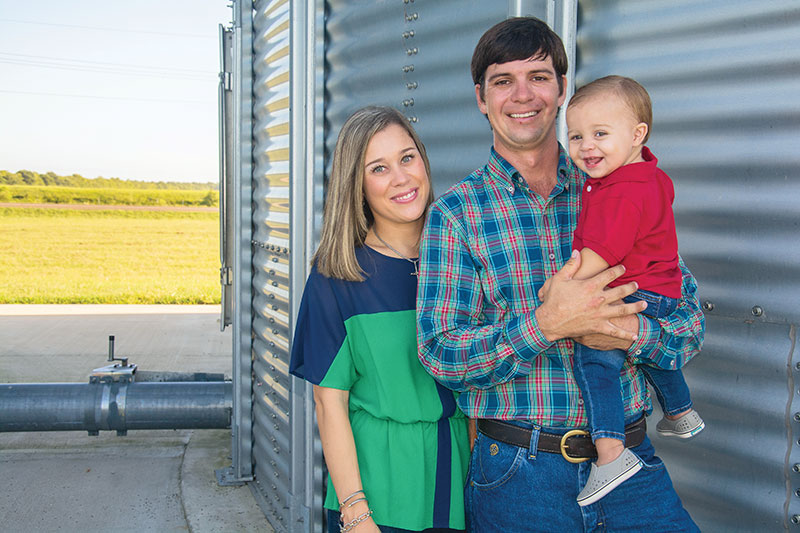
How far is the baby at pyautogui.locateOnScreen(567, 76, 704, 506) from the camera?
177 centimetres

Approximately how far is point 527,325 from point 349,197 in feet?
2.16

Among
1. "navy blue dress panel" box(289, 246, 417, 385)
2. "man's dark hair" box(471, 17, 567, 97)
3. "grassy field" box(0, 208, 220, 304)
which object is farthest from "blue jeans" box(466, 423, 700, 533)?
"grassy field" box(0, 208, 220, 304)

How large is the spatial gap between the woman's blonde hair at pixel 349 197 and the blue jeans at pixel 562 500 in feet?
2.11

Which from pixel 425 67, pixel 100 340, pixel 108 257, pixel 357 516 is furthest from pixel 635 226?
pixel 108 257

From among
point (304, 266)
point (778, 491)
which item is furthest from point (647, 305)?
point (304, 266)

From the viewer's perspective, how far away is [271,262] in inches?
179

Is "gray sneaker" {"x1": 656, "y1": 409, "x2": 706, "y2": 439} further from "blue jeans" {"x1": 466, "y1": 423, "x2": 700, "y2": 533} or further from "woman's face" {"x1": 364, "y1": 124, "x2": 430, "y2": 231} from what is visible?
"woman's face" {"x1": 364, "y1": 124, "x2": 430, "y2": 231}

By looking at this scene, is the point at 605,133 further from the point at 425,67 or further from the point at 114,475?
the point at 114,475

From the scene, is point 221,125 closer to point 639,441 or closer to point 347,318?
point 347,318

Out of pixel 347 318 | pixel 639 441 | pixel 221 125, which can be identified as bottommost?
pixel 639 441

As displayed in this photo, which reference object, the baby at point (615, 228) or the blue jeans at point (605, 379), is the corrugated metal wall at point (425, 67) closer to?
the baby at point (615, 228)

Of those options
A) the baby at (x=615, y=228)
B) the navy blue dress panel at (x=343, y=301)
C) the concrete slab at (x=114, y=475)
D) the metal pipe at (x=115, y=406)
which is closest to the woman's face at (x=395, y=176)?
the navy blue dress panel at (x=343, y=301)

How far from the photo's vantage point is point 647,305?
1.86 metres

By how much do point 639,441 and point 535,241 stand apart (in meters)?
0.58
